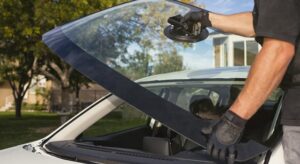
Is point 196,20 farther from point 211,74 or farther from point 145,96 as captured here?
point 145,96

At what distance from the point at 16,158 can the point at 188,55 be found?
111 centimetres

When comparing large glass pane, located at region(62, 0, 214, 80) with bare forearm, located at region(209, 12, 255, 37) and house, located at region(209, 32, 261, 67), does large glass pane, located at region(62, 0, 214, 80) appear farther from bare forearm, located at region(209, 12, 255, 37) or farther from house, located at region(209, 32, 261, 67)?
bare forearm, located at region(209, 12, 255, 37)

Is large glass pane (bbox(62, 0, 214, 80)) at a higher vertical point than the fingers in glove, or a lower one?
higher

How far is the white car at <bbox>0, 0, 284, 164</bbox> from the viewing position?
6.80 ft

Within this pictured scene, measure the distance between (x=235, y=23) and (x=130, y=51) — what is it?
559 millimetres

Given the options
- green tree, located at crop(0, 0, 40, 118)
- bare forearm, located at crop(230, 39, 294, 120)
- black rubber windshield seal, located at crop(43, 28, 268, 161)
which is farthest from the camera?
green tree, located at crop(0, 0, 40, 118)

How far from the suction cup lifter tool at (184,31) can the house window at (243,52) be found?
25 centimetres

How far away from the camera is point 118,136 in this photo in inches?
130

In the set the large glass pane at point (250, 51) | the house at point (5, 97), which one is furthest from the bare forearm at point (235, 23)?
the house at point (5, 97)

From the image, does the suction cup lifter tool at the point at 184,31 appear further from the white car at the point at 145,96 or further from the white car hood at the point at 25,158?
the white car hood at the point at 25,158

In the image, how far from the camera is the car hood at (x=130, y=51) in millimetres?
2002

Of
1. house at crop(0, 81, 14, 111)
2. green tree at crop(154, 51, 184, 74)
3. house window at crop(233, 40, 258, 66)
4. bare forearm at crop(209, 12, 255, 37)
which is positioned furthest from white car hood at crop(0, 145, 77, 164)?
house at crop(0, 81, 14, 111)

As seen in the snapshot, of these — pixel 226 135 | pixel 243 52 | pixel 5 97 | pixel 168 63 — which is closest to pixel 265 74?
pixel 226 135

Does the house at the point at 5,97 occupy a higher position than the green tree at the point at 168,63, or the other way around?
the green tree at the point at 168,63
